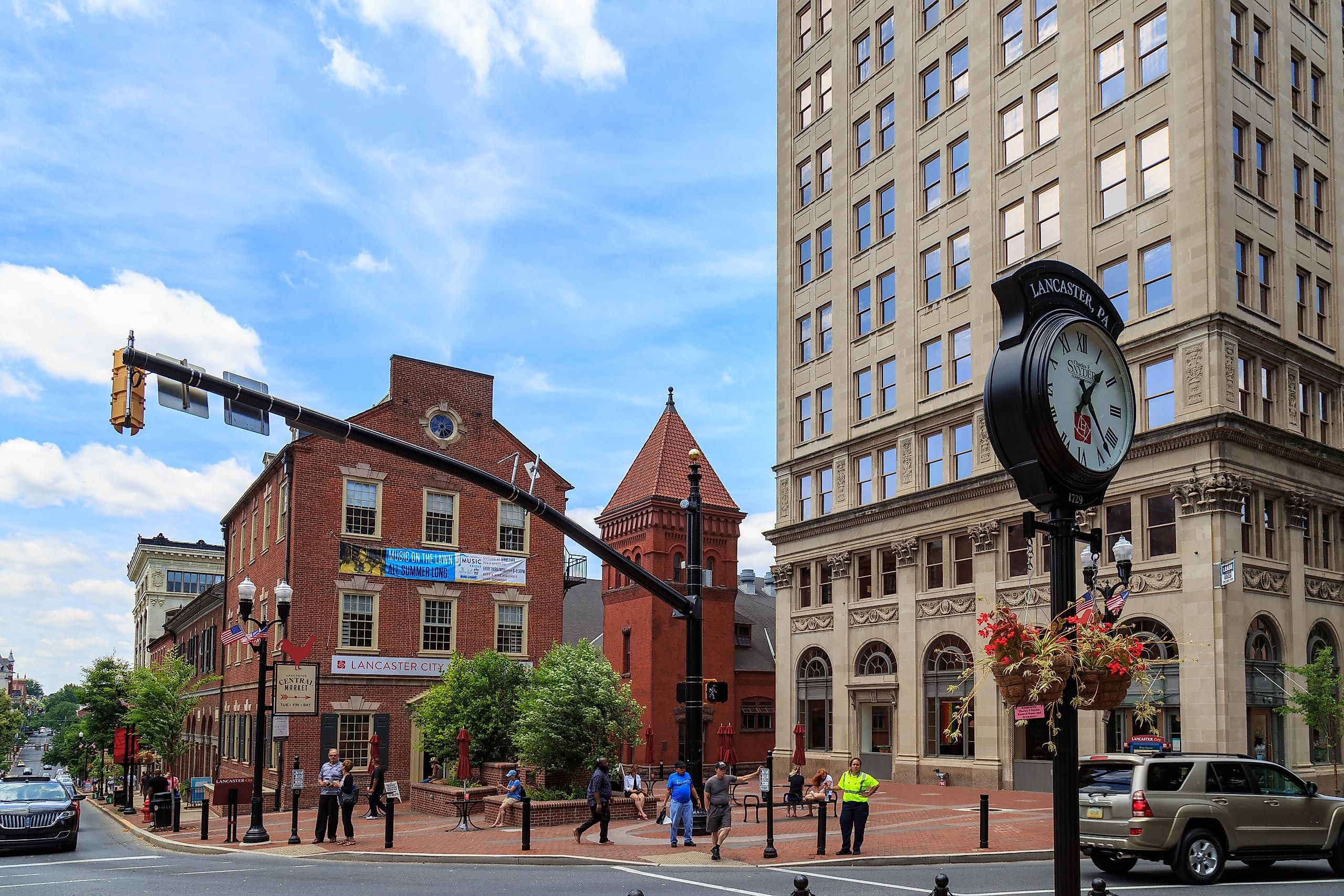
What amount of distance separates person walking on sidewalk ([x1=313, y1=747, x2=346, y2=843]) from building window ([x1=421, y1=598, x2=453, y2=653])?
18398mm

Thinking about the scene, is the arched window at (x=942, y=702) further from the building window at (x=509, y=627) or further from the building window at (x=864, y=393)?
the building window at (x=509, y=627)

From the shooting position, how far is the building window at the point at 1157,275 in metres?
33.2

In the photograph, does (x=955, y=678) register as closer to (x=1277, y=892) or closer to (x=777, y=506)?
(x=777, y=506)

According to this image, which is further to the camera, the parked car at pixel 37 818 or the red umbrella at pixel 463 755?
the red umbrella at pixel 463 755

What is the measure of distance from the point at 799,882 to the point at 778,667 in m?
41.7

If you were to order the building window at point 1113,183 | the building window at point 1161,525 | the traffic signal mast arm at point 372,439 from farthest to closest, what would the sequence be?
1. the building window at point 1113,183
2. the building window at point 1161,525
3. the traffic signal mast arm at point 372,439

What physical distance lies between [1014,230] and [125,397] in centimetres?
3033

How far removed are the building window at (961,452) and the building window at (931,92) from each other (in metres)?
12.0

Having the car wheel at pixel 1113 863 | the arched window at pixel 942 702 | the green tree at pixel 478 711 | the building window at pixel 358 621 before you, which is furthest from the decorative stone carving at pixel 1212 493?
the building window at pixel 358 621

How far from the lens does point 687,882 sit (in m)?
17.3

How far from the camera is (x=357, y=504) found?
42875mm

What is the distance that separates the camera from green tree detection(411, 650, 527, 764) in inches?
1385

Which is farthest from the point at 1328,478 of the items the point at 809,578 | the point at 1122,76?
the point at 809,578

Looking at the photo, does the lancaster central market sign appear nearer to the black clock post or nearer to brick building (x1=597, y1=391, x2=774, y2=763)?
brick building (x1=597, y1=391, x2=774, y2=763)
